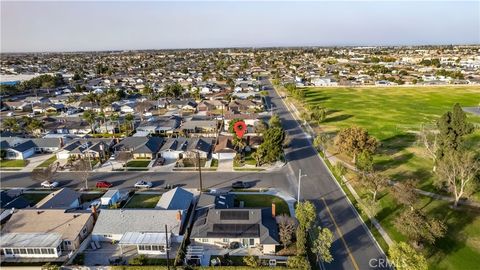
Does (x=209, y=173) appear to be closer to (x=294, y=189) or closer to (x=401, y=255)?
(x=294, y=189)

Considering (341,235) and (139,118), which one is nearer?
(341,235)

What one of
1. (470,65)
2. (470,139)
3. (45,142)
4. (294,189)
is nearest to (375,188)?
(294,189)

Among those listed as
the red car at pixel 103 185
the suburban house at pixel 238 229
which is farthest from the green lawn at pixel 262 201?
the red car at pixel 103 185

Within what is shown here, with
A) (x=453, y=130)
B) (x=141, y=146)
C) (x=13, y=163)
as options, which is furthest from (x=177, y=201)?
(x=453, y=130)

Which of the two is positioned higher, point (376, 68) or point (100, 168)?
point (376, 68)

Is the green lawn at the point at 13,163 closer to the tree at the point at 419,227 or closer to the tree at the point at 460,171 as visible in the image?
the tree at the point at 419,227

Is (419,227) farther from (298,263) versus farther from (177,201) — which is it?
(177,201)

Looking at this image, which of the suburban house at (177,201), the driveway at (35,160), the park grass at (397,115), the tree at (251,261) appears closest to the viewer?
the tree at (251,261)
